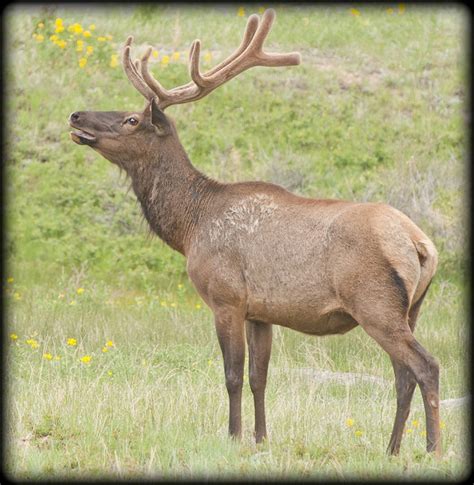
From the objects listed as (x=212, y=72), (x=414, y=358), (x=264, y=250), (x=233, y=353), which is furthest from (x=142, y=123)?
(x=414, y=358)

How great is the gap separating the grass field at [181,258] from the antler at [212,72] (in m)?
2.34

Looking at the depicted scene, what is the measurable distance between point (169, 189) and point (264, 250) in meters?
1.16

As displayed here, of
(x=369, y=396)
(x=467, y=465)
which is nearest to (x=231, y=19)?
(x=369, y=396)

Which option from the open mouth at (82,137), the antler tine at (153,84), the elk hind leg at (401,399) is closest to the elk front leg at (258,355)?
the elk hind leg at (401,399)

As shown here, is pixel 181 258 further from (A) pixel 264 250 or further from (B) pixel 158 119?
(A) pixel 264 250

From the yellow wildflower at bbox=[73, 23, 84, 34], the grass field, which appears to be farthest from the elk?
the yellow wildflower at bbox=[73, 23, 84, 34]

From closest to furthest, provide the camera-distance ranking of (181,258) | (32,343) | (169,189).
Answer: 1. (169,189)
2. (32,343)
3. (181,258)

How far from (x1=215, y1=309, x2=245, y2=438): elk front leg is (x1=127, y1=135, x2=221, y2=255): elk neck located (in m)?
0.85

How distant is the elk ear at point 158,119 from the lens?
25.3ft

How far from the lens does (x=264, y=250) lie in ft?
23.3

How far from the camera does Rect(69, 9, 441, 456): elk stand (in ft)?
21.5

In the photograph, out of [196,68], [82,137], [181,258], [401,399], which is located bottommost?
[401,399]

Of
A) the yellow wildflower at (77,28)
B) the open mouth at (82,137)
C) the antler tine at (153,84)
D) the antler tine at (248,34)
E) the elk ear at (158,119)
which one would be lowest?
the open mouth at (82,137)

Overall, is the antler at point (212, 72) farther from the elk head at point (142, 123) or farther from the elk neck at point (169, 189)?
the elk neck at point (169, 189)
